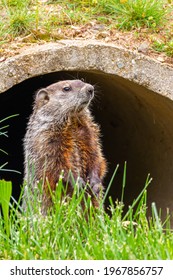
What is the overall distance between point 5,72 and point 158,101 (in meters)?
1.40

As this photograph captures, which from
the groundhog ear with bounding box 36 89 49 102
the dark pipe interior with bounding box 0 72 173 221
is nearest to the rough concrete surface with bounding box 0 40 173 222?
the dark pipe interior with bounding box 0 72 173 221

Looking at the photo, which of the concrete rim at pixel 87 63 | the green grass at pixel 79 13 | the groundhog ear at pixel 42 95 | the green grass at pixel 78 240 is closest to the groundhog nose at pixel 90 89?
the concrete rim at pixel 87 63

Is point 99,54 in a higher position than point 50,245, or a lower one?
higher

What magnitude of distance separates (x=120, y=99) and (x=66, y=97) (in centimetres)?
147

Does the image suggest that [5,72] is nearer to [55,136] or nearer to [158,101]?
[55,136]

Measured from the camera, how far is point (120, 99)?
21.3 feet

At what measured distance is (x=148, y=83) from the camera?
5.11m

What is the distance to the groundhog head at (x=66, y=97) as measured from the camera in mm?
4995

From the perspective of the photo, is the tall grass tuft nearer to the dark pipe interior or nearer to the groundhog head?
the dark pipe interior

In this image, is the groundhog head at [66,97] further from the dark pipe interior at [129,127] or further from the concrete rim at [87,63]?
the dark pipe interior at [129,127]

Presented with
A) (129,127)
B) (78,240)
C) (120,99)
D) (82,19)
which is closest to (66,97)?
(82,19)

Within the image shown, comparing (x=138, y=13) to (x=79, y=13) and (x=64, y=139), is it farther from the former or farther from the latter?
(x=64, y=139)
